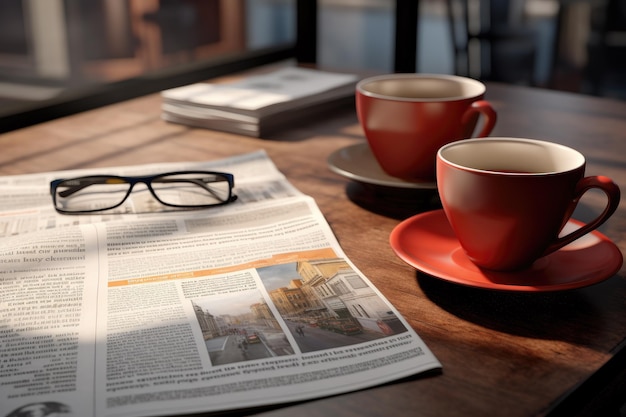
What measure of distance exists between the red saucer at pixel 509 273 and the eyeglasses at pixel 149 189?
8.7 inches

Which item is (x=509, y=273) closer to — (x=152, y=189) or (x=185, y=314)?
(x=185, y=314)

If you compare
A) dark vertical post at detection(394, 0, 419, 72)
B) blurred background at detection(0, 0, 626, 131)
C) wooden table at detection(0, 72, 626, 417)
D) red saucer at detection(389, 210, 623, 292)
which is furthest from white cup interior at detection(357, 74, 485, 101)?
blurred background at detection(0, 0, 626, 131)

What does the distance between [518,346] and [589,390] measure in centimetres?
5

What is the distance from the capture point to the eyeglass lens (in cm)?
71

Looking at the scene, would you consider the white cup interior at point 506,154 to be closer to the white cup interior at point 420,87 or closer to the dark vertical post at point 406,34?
the white cup interior at point 420,87

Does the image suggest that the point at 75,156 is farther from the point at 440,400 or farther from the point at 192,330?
the point at 440,400

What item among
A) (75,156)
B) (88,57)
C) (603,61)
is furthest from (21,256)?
(88,57)

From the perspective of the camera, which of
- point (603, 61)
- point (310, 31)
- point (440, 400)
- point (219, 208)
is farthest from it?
point (603, 61)

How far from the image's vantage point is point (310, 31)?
1474 mm

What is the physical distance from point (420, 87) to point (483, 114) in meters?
0.11

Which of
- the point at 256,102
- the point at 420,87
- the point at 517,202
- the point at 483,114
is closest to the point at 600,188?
the point at 517,202

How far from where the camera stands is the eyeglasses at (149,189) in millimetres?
707

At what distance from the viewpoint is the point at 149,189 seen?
28.1 inches

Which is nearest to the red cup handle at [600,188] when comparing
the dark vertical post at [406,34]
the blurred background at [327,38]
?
the dark vertical post at [406,34]
